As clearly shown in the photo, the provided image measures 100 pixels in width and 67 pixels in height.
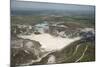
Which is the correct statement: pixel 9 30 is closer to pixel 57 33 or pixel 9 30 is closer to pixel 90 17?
pixel 57 33

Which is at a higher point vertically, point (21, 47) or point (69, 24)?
point (69, 24)

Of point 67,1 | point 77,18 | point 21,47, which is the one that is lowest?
point 21,47
